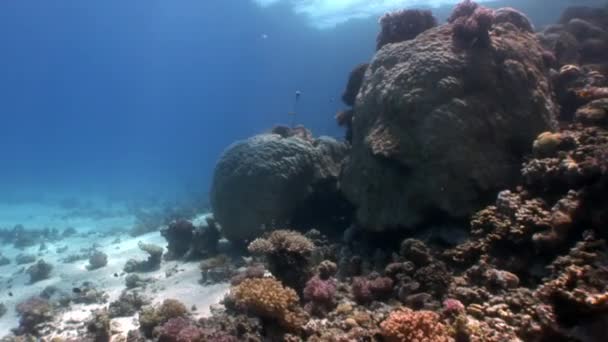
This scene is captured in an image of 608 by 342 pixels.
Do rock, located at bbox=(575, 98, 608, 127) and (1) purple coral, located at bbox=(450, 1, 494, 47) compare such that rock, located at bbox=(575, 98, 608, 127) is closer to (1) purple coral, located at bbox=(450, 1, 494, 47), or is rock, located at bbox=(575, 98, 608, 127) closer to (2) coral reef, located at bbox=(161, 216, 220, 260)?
(1) purple coral, located at bbox=(450, 1, 494, 47)

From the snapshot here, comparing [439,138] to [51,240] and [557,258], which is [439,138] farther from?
[51,240]

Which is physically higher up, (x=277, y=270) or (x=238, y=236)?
(x=238, y=236)

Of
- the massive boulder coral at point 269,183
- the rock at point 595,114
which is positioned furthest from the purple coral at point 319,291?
the rock at point 595,114

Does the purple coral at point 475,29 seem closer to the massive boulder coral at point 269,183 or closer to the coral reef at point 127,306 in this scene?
the massive boulder coral at point 269,183

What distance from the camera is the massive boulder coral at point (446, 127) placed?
8.20 m

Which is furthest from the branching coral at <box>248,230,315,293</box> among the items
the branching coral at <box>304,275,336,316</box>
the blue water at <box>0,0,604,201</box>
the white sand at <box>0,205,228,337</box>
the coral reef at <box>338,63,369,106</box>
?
the blue water at <box>0,0,604,201</box>

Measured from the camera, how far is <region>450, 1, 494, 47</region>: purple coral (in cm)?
937

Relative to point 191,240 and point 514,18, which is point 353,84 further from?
point 191,240

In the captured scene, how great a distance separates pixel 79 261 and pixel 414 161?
57.7 feet

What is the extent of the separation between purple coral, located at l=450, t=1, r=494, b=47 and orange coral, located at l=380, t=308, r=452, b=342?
6.85 metres

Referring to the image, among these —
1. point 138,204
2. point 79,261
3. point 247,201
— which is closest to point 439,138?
point 247,201

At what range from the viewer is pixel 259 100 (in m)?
114

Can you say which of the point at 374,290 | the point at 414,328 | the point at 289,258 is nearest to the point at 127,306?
the point at 289,258

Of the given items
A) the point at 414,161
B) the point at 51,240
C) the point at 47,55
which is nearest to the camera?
the point at 414,161
